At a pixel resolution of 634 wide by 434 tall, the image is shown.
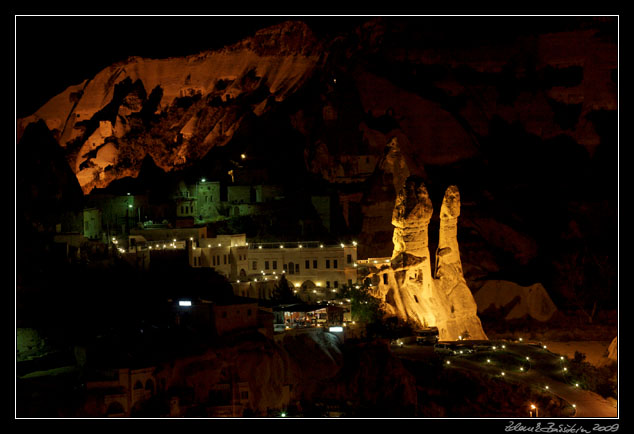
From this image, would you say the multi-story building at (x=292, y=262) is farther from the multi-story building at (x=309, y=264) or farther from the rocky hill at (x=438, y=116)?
the rocky hill at (x=438, y=116)

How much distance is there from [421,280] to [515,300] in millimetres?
12601

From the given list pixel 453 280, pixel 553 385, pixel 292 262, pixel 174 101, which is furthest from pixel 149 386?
pixel 174 101

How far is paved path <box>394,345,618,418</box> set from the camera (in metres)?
31.6

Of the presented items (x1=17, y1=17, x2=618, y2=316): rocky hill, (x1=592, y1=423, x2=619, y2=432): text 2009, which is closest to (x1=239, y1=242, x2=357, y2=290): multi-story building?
(x1=17, y1=17, x2=618, y2=316): rocky hill

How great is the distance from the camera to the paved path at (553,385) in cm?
3160

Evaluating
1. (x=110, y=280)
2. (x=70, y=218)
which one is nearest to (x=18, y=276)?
(x=110, y=280)

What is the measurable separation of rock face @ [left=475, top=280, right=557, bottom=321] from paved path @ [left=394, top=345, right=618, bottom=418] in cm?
1530

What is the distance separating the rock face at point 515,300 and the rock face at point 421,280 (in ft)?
33.4

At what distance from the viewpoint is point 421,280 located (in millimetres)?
40219

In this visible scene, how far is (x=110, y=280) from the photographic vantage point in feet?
121

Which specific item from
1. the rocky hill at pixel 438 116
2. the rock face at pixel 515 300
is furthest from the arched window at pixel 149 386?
the rocky hill at pixel 438 116

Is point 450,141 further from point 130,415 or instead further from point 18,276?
point 130,415

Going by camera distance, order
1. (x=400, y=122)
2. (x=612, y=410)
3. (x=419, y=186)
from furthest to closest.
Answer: (x=400, y=122)
(x=419, y=186)
(x=612, y=410)

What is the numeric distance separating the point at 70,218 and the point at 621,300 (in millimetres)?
21357
